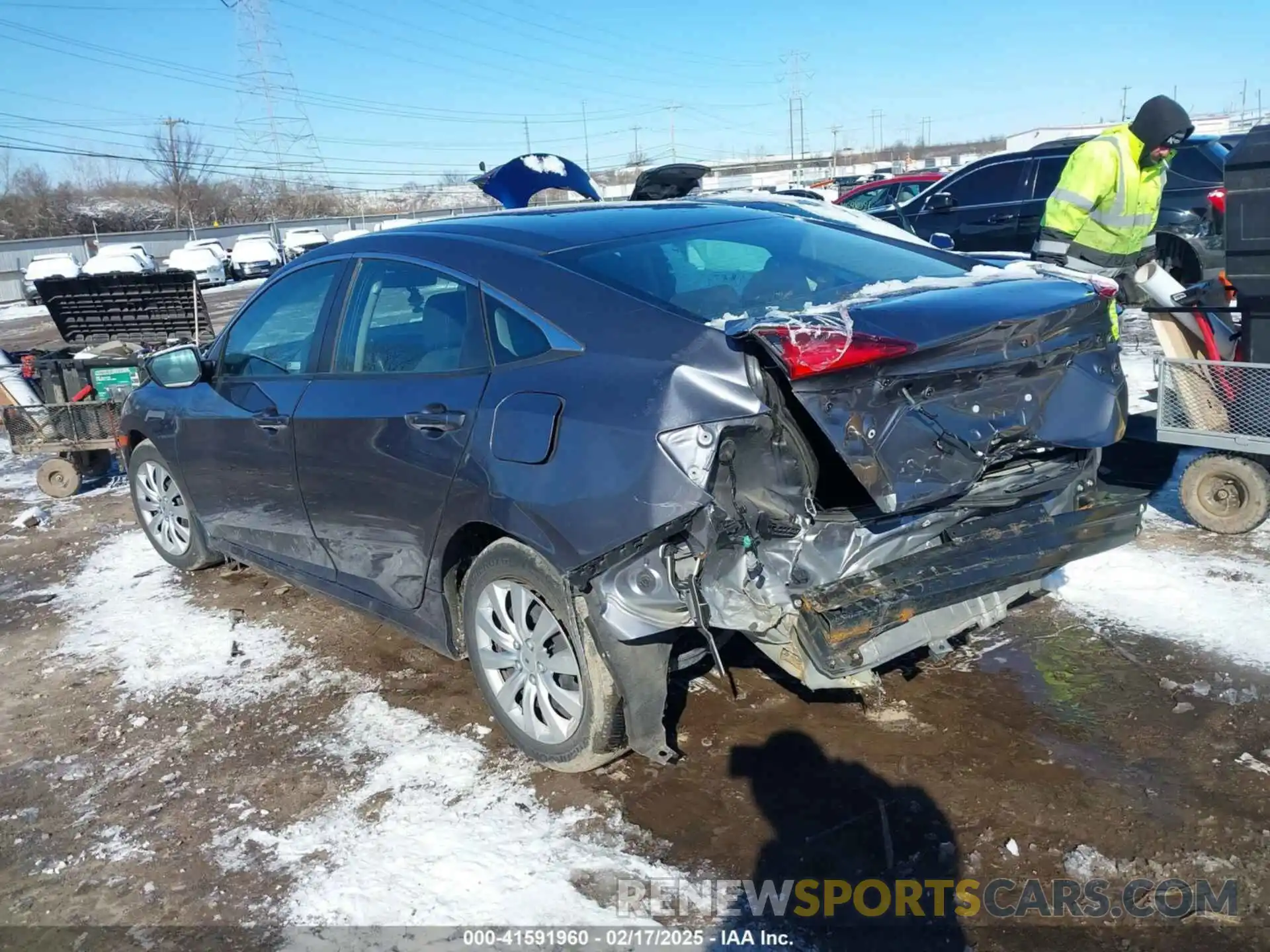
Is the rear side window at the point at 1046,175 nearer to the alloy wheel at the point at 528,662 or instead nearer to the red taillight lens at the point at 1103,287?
the red taillight lens at the point at 1103,287

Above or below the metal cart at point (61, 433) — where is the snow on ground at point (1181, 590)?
below

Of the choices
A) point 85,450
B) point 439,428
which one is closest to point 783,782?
point 439,428

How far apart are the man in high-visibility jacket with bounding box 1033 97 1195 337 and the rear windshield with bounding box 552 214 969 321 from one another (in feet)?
8.10

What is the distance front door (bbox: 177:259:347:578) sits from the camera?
4.12m

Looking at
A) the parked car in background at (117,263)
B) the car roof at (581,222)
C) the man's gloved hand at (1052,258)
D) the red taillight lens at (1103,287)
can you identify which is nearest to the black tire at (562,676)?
the car roof at (581,222)

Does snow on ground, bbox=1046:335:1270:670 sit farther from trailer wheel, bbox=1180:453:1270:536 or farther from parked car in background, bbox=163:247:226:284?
parked car in background, bbox=163:247:226:284

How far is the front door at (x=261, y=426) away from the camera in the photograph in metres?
4.12

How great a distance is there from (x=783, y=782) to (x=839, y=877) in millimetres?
475

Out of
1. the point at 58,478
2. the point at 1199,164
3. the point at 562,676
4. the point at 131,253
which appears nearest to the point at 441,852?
the point at 562,676

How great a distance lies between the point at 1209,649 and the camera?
372 cm

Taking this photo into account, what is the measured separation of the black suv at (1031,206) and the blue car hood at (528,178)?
13.2 feet

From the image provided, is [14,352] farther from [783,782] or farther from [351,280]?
[783,782]

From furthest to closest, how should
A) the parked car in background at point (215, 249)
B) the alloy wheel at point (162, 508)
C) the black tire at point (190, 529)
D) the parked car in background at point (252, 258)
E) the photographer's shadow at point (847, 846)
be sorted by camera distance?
the parked car in background at point (252, 258) < the parked car in background at point (215, 249) < the alloy wheel at point (162, 508) < the black tire at point (190, 529) < the photographer's shadow at point (847, 846)

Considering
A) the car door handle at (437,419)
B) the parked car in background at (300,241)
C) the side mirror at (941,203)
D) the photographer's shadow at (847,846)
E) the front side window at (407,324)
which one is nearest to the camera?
the photographer's shadow at (847,846)
